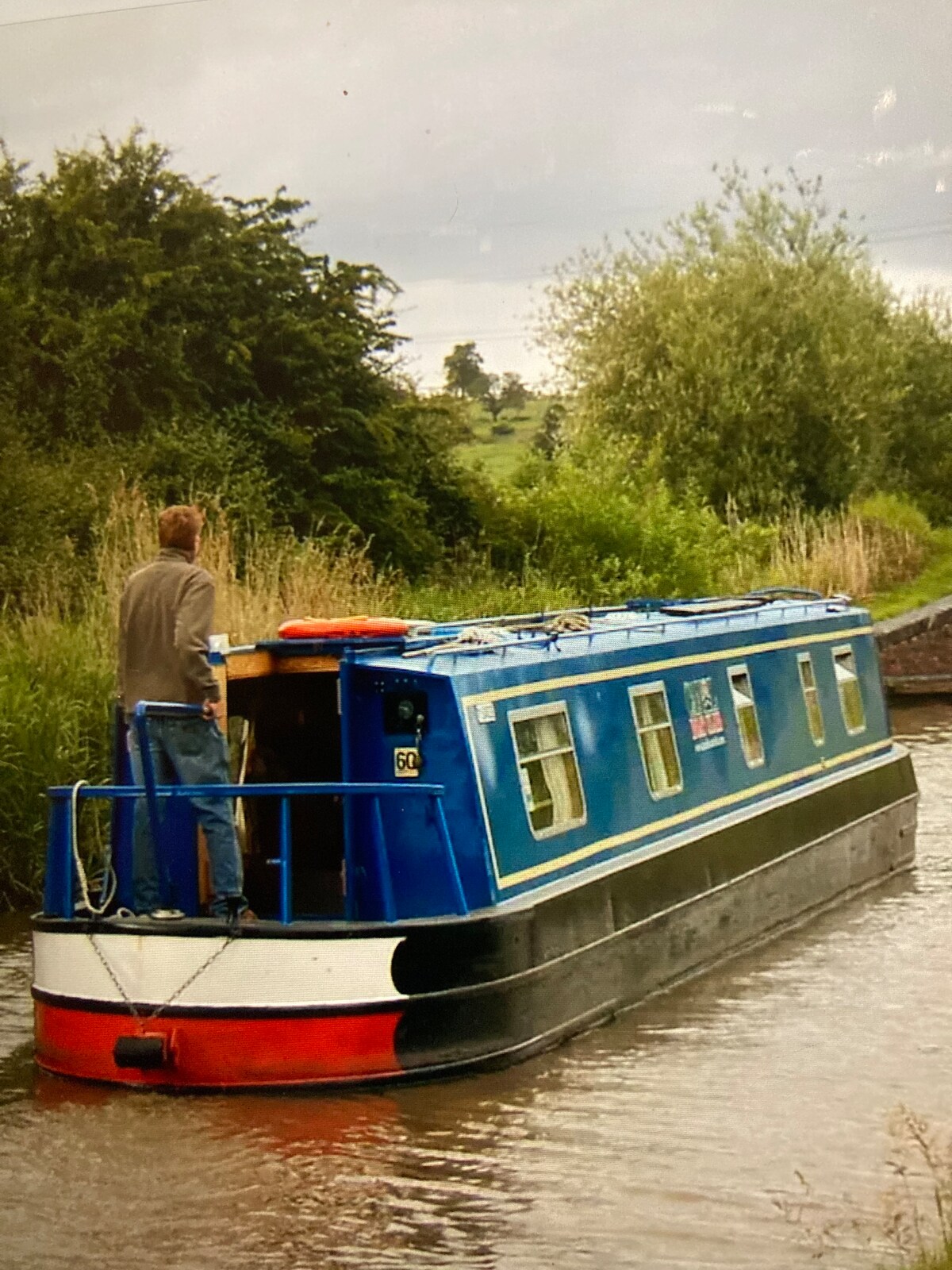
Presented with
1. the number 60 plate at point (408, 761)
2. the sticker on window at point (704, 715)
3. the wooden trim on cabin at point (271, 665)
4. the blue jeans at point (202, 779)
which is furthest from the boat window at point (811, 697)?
the blue jeans at point (202, 779)

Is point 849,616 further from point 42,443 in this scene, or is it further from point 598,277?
point 598,277

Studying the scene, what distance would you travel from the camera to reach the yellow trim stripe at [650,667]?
26.2 feet

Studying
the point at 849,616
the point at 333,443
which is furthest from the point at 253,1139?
the point at 333,443

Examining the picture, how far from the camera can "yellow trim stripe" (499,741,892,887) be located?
789 cm

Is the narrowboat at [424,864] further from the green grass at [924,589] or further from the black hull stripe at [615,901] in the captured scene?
the green grass at [924,589]

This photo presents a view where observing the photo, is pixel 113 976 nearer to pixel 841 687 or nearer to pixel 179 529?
pixel 179 529

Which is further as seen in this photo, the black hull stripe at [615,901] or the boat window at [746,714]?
the boat window at [746,714]

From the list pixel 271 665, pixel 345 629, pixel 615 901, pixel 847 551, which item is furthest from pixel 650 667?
pixel 847 551

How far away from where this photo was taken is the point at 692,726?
9.62 meters

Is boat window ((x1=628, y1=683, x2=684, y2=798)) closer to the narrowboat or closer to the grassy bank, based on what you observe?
the narrowboat

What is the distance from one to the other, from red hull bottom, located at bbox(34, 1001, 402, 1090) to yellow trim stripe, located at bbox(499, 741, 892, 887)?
2.67 feet

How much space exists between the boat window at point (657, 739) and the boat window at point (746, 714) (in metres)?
0.87

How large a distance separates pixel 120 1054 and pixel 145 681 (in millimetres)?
1317

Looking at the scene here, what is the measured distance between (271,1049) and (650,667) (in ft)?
9.68
